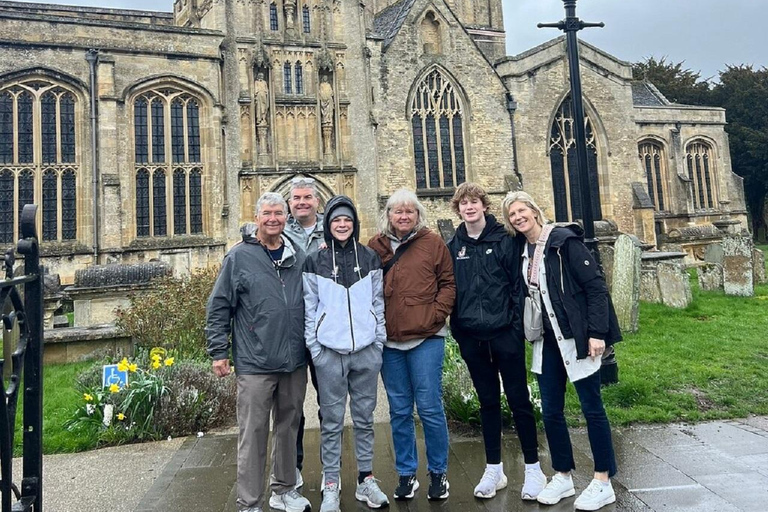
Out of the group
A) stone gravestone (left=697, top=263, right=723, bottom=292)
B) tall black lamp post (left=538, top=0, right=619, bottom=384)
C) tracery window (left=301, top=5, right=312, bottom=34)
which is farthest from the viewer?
tracery window (left=301, top=5, right=312, bottom=34)

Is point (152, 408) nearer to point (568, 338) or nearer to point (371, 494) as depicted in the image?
point (371, 494)


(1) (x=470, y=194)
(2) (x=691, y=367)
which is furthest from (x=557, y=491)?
(2) (x=691, y=367)

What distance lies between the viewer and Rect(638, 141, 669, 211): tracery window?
2698 centimetres

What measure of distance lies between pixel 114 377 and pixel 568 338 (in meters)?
4.69

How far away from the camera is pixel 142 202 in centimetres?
1762

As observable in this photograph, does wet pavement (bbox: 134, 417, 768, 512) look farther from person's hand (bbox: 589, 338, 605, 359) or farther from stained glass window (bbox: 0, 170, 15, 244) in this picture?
stained glass window (bbox: 0, 170, 15, 244)

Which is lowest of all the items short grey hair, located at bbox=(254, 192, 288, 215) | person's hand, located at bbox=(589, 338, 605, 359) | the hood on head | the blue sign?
the blue sign

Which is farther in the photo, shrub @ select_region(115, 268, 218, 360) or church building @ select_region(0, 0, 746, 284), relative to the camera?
church building @ select_region(0, 0, 746, 284)

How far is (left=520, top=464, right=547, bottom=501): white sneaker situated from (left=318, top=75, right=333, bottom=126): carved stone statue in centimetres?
1685

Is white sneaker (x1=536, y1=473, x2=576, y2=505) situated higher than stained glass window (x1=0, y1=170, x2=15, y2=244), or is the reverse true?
stained glass window (x1=0, y1=170, x2=15, y2=244)

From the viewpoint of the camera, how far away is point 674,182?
2717cm

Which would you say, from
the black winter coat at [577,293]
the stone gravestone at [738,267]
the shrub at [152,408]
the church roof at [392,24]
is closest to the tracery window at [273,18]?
the church roof at [392,24]

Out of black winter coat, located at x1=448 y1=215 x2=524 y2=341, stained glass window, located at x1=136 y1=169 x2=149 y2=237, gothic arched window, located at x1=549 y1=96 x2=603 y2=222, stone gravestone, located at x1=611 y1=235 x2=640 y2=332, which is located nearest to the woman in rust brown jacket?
black winter coat, located at x1=448 y1=215 x2=524 y2=341

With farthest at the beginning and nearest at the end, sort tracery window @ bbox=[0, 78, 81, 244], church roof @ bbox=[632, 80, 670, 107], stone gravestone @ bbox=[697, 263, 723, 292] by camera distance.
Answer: church roof @ bbox=[632, 80, 670, 107] → tracery window @ bbox=[0, 78, 81, 244] → stone gravestone @ bbox=[697, 263, 723, 292]
